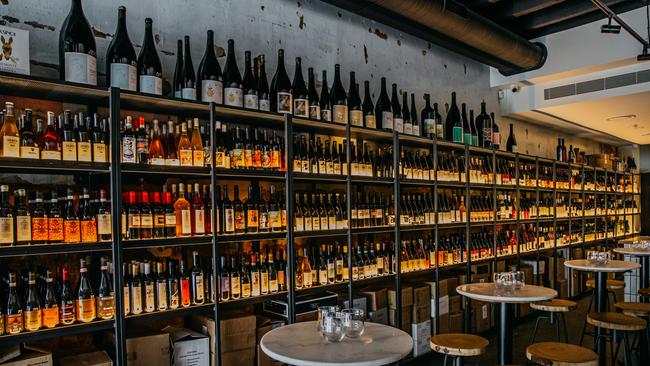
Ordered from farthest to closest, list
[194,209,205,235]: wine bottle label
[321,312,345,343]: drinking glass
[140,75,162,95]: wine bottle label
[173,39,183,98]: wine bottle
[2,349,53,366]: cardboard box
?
[173,39,183,98]: wine bottle
[194,209,205,235]: wine bottle label
[140,75,162,95]: wine bottle label
[2,349,53,366]: cardboard box
[321,312,345,343]: drinking glass

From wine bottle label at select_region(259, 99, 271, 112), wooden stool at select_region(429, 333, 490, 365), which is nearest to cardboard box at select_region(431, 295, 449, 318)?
wooden stool at select_region(429, 333, 490, 365)

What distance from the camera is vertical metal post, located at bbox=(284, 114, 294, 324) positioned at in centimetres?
301

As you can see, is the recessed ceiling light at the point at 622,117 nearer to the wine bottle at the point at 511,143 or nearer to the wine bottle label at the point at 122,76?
the wine bottle at the point at 511,143

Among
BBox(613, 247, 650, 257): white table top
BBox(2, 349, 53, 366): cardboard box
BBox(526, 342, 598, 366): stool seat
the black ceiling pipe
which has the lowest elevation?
BBox(526, 342, 598, 366): stool seat

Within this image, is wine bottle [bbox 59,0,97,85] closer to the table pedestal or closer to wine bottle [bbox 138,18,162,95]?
wine bottle [bbox 138,18,162,95]

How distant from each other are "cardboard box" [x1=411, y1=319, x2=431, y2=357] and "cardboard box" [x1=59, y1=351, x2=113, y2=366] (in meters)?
2.45

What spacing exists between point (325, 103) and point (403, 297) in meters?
1.66

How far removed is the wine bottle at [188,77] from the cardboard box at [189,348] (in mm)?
1326

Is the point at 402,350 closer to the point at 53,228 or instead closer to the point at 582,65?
the point at 53,228

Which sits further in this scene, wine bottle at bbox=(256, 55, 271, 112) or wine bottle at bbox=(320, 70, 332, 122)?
wine bottle at bbox=(320, 70, 332, 122)

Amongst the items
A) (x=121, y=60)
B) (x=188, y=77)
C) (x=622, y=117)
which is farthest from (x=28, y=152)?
(x=622, y=117)

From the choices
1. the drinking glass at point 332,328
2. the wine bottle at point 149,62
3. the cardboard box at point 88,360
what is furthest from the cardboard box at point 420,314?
the wine bottle at point 149,62

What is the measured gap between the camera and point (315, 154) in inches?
143

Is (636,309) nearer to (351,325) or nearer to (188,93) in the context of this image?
(351,325)
